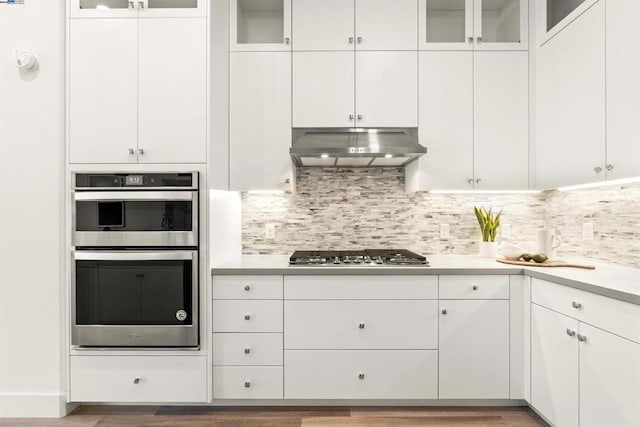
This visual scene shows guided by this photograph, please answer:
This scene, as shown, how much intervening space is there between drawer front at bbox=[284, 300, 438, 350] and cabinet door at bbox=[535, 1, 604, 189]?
1.19 meters

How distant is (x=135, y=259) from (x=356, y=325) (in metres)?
1.34

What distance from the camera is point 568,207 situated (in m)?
2.63

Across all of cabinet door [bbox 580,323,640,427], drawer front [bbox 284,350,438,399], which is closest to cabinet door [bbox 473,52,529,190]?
cabinet door [bbox 580,323,640,427]

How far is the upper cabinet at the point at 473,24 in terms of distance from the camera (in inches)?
100

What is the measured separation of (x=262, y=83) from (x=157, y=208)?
42.5 inches

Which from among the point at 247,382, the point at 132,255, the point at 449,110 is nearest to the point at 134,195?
the point at 132,255

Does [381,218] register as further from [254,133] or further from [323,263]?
[254,133]

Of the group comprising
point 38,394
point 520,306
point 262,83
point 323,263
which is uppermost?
point 262,83

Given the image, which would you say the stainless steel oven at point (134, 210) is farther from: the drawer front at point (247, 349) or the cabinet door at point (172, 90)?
the drawer front at point (247, 349)

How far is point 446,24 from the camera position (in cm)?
259

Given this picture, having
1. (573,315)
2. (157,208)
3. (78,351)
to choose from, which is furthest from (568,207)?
(78,351)

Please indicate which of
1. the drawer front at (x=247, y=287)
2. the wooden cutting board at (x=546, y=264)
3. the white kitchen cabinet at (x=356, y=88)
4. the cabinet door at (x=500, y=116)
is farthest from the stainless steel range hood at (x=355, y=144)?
the wooden cutting board at (x=546, y=264)

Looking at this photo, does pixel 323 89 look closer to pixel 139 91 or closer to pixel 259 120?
pixel 259 120

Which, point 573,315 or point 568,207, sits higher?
point 568,207
